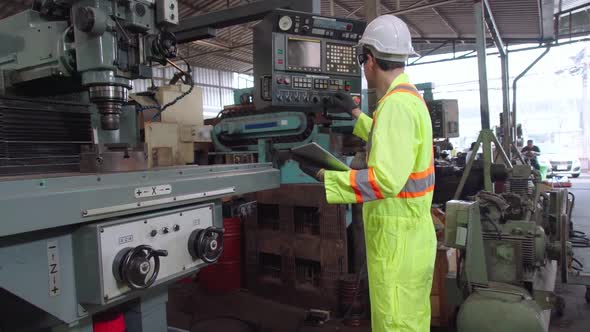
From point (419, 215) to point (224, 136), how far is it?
5.46 feet

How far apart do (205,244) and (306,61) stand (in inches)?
39.3

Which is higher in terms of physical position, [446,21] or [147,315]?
[446,21]

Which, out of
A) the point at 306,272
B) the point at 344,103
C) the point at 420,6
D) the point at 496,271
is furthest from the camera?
the point at 420,6

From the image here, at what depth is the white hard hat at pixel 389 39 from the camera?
1344 millimetres

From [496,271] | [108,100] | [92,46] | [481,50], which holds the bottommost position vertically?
[496,271]

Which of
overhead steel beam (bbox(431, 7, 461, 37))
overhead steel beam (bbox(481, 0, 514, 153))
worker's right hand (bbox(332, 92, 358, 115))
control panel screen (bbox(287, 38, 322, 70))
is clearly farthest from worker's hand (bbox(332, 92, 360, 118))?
overhead steel beam (bbox(431, 7, 461, 37))

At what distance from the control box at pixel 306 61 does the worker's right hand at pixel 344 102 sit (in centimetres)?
4

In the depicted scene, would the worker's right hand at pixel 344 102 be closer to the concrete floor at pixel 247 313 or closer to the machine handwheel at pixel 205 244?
the machine handwheel at pixel 205 244

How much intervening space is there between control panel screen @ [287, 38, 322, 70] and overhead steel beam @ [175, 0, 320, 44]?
13 centimetres

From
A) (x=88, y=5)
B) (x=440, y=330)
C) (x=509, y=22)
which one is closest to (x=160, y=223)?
(x=88, y=5)

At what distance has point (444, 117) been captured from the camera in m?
3.35

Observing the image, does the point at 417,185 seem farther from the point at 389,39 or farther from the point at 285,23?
the point at 285,23

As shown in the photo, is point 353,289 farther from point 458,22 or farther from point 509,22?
point 458,22

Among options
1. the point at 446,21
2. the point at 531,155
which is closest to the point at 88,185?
the point at 446,21
